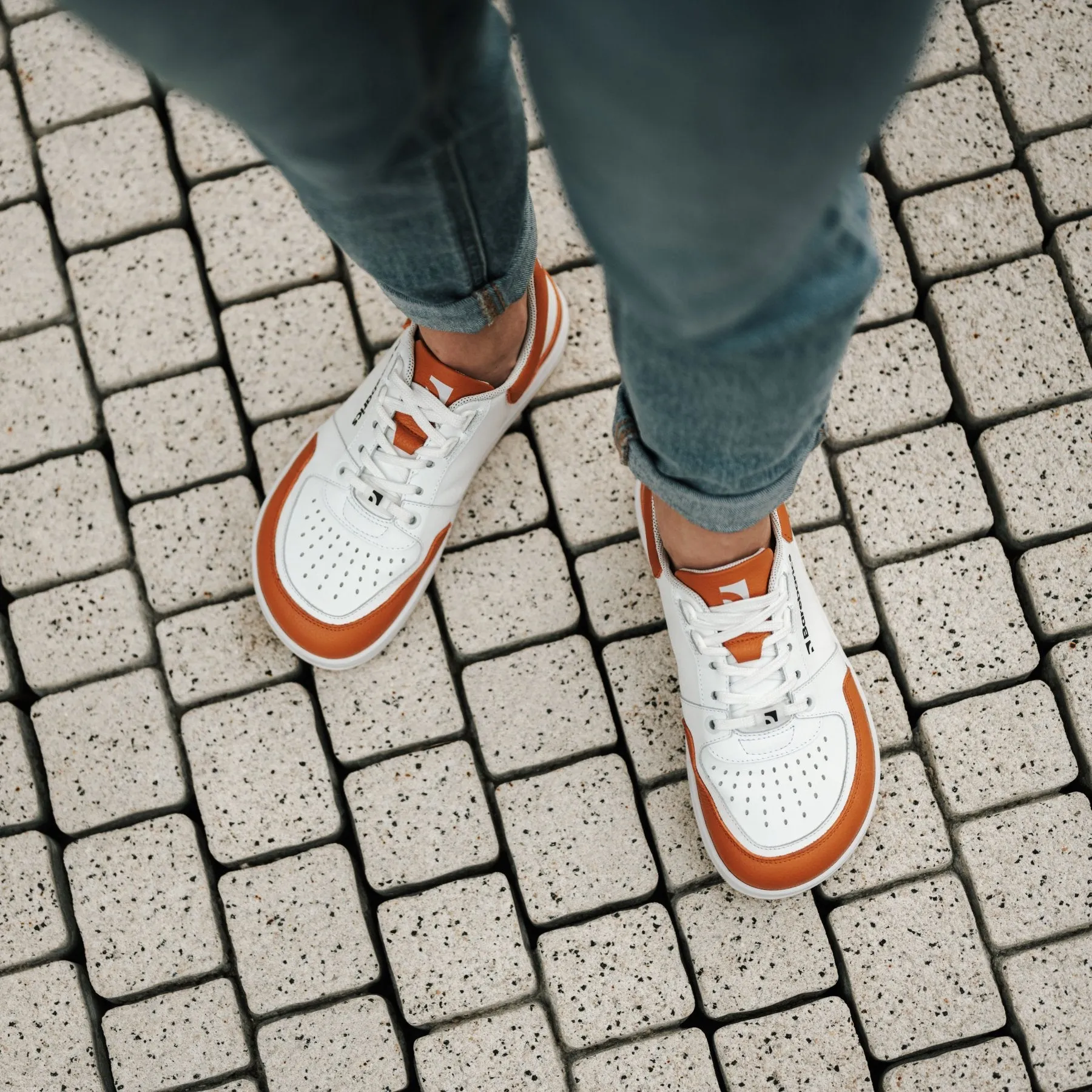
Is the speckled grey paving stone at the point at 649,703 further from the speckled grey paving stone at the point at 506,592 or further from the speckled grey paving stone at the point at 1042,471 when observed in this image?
the speckled grey paving stone at the point at 1042,471

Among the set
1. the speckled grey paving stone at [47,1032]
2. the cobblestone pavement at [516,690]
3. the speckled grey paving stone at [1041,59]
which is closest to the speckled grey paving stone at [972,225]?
the cobblestone pavement at [516,690]

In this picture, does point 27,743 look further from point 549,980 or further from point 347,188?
point 347,188

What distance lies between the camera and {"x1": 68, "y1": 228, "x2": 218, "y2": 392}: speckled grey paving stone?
154 centimetres

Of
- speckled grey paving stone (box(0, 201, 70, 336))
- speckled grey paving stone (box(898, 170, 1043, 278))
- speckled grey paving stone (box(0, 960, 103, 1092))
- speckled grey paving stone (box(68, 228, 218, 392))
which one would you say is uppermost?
speckled grey paving stone (box(0, 201, 70, 336))

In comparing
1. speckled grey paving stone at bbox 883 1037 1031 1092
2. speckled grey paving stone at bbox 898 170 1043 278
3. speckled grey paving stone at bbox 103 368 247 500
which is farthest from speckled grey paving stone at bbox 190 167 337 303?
speckled grey paving stone at bbox 883 1037 1031 1092

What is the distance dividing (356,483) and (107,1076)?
2.98ft

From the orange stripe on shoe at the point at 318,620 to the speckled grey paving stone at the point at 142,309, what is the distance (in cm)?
33

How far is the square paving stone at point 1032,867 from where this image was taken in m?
1.34

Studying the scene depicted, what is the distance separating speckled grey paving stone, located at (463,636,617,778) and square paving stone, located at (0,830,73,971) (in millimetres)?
650

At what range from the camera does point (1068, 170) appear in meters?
1.53

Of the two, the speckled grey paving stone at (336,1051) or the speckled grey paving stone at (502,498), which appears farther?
the speckled grey paving stone at (502,498)

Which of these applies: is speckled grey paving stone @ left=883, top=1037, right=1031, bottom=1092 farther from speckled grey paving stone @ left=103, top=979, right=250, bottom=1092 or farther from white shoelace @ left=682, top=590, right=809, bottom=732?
speckled grey paving stone @ left=103, top=979, right=250, bottom=1092

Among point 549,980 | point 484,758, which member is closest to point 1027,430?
point 484,758

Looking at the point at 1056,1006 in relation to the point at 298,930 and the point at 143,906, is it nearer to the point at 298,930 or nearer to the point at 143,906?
the point at 298,930
